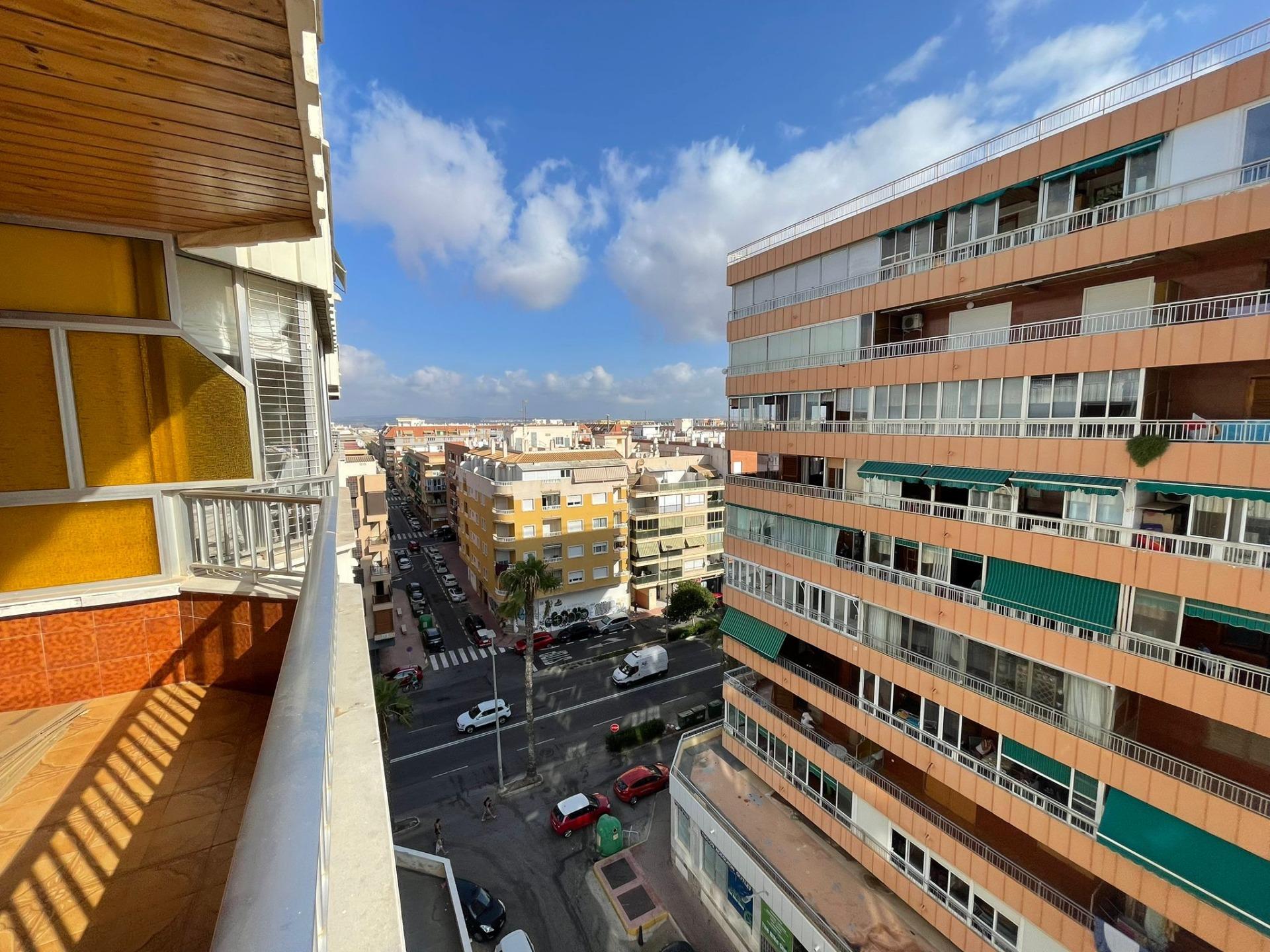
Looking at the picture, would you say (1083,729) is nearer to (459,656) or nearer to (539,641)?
(539,641)

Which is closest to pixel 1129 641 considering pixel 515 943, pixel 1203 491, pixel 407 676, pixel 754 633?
pixel 1203 491

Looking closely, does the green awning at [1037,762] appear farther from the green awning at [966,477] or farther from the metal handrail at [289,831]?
the metal handrail at [289,831]

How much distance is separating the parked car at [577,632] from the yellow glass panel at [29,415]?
1193 inches

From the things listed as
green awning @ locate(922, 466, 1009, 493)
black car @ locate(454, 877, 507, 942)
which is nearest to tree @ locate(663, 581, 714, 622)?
black car @ locate(454, 877, 507, 942)

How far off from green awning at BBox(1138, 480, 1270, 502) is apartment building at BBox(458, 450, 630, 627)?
28.3 m

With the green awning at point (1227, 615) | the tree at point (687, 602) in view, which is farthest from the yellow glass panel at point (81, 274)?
the tree at point (687, 602)

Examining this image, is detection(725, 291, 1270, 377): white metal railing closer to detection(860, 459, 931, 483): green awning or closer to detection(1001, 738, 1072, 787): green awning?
detection(860, 459, 931, 483): green awning

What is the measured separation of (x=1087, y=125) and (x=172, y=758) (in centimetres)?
1412

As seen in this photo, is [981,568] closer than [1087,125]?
No

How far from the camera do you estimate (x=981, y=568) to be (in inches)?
412

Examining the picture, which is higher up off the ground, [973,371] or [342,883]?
[973,371]

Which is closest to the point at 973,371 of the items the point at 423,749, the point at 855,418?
the point at 855,418

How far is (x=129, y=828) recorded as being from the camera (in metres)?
3.30

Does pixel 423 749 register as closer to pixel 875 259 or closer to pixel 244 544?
pixel 244 544
